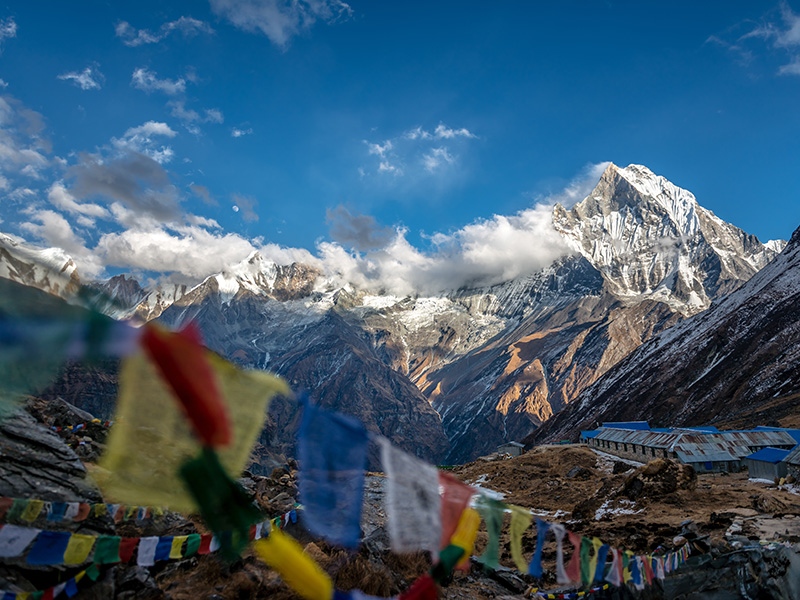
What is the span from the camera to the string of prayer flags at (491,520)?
6769 mm

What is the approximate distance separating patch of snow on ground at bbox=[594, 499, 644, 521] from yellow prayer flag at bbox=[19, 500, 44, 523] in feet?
75.8

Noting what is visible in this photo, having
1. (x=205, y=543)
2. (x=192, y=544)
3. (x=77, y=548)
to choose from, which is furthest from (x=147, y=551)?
(x=77, y=548)

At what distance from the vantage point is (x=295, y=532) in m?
14.4

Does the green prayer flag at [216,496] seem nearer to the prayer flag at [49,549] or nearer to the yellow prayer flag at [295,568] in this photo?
the yellow prayer flag at [295,568]

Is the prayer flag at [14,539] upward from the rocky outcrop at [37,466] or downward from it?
downward

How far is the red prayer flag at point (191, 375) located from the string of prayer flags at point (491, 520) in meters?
4.02

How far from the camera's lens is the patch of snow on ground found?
23625mm

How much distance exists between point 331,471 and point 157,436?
81.5 inches

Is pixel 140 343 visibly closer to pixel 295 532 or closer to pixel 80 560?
pixel 80 560

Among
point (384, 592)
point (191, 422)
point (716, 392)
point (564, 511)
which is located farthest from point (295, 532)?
point (716, 392)

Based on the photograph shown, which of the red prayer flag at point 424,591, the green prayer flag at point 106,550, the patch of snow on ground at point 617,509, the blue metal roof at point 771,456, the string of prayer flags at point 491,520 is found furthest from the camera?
the blue metal roof at point 771,456

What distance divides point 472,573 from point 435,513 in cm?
992

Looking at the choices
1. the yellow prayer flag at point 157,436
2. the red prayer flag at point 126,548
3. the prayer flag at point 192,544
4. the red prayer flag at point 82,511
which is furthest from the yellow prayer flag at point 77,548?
the yellow prayer flag at point 157,436

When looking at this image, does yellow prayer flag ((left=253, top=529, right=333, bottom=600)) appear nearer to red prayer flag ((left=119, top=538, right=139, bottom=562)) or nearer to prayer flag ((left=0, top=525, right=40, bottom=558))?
prayer flag ((left=0, top=525, right=40, bottom=558))
